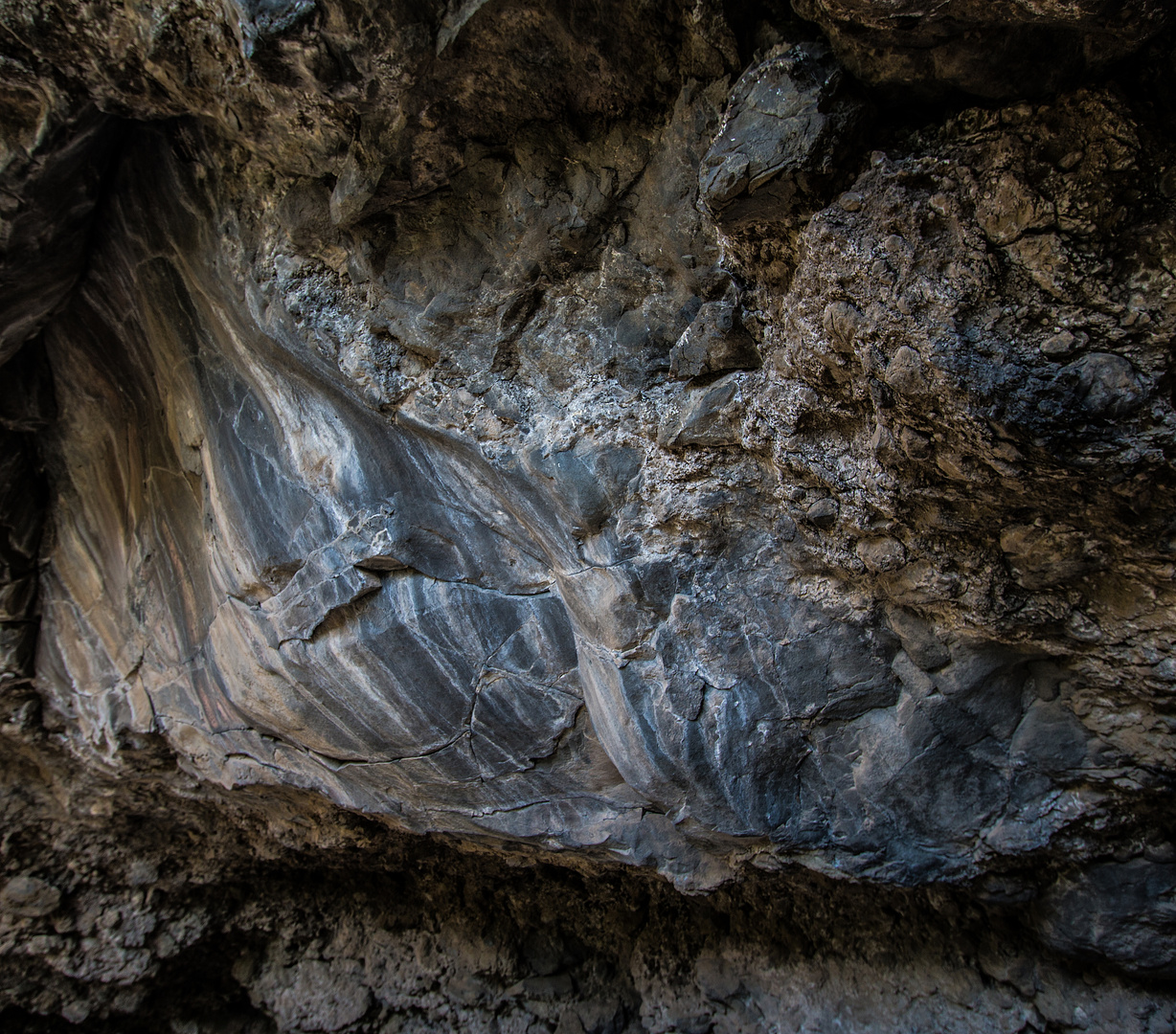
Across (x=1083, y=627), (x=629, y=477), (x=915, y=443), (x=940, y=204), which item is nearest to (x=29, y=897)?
(x=629, y=477)

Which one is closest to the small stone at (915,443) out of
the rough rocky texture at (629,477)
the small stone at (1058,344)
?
the rough rocky texture at (629,477)

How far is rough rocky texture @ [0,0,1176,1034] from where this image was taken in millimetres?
1491

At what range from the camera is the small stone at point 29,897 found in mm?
3512

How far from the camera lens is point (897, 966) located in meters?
2.94

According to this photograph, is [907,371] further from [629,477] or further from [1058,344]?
[629,477]

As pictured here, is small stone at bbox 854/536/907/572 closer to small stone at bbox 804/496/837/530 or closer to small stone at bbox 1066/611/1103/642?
small stone at bbox 804/496/837/530

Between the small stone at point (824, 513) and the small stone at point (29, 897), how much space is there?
13.4ft

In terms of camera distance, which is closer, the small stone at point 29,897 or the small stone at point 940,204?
the small stone at point 940,204

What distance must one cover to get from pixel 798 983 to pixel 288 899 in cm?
270

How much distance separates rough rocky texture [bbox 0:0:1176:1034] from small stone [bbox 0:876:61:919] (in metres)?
0.03

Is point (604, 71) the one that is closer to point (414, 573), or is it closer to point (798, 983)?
point (414, 573)

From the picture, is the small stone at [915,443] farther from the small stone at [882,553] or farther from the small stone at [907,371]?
the small stone at [882,553]

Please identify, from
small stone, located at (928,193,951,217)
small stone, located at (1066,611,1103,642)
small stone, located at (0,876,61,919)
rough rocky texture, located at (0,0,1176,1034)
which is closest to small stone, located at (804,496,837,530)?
rough rocky texture, located at (0,0,1176,1034)

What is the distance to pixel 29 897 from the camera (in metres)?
3.52
